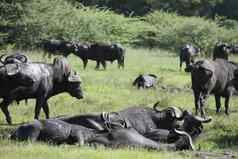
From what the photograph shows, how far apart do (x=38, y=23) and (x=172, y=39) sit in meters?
17.3

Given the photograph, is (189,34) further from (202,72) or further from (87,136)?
(87,136)

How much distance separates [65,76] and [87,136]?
4.16 m

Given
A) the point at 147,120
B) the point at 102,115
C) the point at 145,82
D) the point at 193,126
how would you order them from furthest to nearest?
1. the point at 145,82
2. the point at 147,120
3. the point at 193,126
4. the point at 102,115

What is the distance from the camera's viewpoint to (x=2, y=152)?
982 centimetres

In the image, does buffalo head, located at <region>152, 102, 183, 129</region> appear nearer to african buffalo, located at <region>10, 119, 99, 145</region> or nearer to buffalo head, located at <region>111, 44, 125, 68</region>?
african buffalo, located at <region>10, 119, 99, 145</region>

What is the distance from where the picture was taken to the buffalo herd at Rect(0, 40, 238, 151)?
11391mm

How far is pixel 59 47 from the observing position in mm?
36969

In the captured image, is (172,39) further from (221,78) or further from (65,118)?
(65,118)

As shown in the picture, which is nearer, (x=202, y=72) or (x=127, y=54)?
(x=202, y=72)

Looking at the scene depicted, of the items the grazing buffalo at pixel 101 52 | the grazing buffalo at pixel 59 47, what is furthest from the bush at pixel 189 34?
the grazing buffalo at pixel 101 52

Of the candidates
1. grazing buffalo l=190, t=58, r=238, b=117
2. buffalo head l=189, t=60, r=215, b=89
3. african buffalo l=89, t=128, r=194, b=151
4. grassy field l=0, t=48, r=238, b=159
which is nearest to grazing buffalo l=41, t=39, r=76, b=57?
grassy field l=0, t=48, r=238, b=159

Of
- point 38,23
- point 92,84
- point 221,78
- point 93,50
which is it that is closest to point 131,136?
point 221,78

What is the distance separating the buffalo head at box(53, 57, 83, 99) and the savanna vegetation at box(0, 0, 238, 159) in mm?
1228

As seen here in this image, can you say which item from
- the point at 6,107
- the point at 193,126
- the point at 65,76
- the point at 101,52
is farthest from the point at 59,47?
the point at 193,126
